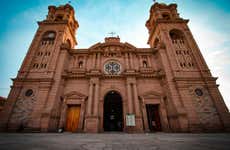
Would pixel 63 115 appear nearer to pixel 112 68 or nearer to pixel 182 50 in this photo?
pixel 112 68

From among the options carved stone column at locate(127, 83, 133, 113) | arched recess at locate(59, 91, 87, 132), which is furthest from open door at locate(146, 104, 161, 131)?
arched recess at locate(59, 91, 87, 132)

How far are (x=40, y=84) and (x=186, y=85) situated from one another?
2214 centimetres

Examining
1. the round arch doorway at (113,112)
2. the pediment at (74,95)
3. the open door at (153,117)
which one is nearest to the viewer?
the open door at (153,117)

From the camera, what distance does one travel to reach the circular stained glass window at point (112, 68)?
19.7 metres

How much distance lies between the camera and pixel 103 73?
19.1 meters

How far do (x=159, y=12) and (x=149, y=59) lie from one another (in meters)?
12.1

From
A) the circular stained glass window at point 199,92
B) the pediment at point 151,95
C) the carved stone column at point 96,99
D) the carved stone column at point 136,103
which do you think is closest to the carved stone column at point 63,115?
the carved stone column at point 96,99

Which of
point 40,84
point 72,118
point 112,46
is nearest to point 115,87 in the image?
point 72,118

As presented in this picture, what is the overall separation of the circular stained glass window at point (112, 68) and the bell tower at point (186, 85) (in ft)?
25.3

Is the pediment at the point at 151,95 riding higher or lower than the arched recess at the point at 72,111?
higher

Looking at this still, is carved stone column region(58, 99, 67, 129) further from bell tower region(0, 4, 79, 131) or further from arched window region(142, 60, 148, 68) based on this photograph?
arched window region(142, 60, 148, 68)

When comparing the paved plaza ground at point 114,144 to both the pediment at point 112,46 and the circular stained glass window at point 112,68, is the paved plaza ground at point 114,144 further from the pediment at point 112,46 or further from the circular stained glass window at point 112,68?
the pediment at point 112,46

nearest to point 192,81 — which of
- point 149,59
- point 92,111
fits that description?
point 149,59

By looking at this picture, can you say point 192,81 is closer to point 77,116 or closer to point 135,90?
point 135,90
